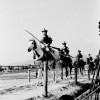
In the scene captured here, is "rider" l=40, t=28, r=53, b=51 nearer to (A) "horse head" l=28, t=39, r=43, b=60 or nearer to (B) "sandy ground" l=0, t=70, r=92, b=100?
(A) "horse head" l=28, t=39, r=43, b=60

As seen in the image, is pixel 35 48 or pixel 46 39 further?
pixel 46 39

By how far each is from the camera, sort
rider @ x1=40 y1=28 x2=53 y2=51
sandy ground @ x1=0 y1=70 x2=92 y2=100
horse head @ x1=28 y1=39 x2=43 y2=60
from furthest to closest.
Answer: rider @ x1=40 y1=28 x2=53 y2=51 < horse head @ x1=28 y1=39 x2=43 y2=60 < sandy ground @ x1=0 y1=70 x2=92 y2=100

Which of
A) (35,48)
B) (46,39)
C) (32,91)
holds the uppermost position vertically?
(46,39)

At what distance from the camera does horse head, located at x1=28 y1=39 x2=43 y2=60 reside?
36.9 ft

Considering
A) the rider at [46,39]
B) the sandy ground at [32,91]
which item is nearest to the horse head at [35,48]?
the rider at [46,39]

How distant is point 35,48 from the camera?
11.4m

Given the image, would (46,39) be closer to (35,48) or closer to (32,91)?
(35,48)

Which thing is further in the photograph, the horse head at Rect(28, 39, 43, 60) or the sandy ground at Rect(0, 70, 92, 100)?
the horse head at Rect(28, 39, 43, 60)

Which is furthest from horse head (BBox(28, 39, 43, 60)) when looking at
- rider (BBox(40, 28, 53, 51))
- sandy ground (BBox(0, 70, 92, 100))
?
sandy ground (BBox(0, 70, 92, 100))

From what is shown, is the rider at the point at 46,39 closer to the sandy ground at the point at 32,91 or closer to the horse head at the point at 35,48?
the horse head at the point at 35,48

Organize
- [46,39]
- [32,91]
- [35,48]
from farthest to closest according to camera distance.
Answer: [46,39] < [35,48] < [32,91]

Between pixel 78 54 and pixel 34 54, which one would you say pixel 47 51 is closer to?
pixel 34 54

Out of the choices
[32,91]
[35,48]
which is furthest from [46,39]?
[32,91]

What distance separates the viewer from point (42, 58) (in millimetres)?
12102
